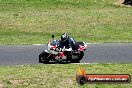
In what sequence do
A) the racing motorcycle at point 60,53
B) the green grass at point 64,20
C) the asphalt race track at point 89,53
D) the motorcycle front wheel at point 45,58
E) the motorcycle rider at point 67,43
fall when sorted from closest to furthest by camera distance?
the motorcycle rider at point 67,43 → the racing motorcycle at point 60,53 → the motorcycle front wheel at point 45,58 → the asphalt race track at point 89,53 → the green grass at point 64,20

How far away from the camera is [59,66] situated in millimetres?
23406

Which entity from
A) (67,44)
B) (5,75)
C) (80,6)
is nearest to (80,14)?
(80,6)

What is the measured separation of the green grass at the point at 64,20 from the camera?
36.2m

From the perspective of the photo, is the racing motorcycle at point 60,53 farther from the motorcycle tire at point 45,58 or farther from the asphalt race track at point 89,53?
the asphalt race track at point 89,53

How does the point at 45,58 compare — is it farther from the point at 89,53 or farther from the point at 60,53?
the point at 89,53

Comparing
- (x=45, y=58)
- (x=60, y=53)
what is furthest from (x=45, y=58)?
(x=60, y=53)

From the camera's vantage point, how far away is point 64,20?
42125 millimetres

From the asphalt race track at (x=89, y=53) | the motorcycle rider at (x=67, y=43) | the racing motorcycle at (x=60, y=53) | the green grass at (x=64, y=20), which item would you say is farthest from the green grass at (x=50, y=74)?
the green grass at (x=64, y=20)

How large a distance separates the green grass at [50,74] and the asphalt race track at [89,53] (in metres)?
2.54

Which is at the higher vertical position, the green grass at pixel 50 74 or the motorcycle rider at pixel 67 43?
the motorcycle rider at pixel 67 43

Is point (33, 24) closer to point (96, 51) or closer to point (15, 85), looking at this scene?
point (96, 51)

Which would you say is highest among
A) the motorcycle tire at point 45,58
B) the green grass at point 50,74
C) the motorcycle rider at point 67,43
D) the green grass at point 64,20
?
the motorcycle rider at point 67,43

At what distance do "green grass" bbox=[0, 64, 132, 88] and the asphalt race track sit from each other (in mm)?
2538

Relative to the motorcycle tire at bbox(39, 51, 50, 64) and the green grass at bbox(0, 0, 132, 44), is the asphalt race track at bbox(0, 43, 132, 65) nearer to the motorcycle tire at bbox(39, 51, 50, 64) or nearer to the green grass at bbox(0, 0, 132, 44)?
the motorcycle tire at bbox(39, 51, 50, 64)
